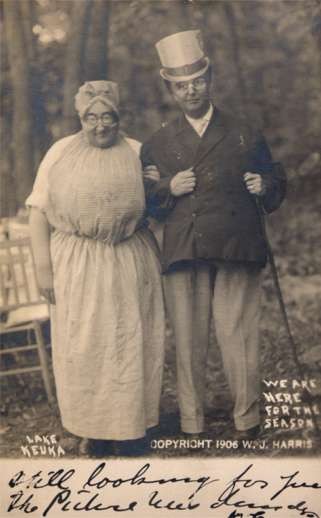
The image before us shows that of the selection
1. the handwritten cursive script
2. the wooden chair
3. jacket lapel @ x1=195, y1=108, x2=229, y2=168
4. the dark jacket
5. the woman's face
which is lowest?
the handwritten cursive script

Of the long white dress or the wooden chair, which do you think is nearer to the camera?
the long white dress

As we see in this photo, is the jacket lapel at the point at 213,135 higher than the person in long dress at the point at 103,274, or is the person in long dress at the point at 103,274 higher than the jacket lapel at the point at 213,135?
the jacket lapel at the point at 213,135

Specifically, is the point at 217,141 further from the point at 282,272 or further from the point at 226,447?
the point at 226,447

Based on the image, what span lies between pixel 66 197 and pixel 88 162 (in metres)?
0.22

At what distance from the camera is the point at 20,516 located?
4.05 metres

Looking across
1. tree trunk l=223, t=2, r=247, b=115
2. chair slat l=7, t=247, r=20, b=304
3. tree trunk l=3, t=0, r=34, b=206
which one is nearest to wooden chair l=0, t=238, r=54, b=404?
chair slat l=7, t=247, r=20, b=304

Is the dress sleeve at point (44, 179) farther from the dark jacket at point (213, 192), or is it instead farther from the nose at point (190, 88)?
the nose at point (190, 88)

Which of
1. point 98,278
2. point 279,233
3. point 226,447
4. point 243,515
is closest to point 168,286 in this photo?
point 98,278

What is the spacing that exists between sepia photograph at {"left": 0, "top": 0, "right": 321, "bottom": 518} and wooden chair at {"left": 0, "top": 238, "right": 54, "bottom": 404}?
0.05 feet

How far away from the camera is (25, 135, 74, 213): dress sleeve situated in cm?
401

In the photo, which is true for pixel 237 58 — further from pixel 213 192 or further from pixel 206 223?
pixel 206 223

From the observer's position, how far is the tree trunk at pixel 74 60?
4.04 metres

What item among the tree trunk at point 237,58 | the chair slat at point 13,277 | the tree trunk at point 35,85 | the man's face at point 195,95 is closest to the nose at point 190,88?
the man's face at point 195,95

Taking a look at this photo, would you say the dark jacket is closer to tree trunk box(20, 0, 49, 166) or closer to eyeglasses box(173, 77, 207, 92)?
eyeglasses box(173, 77, 207, 92)
